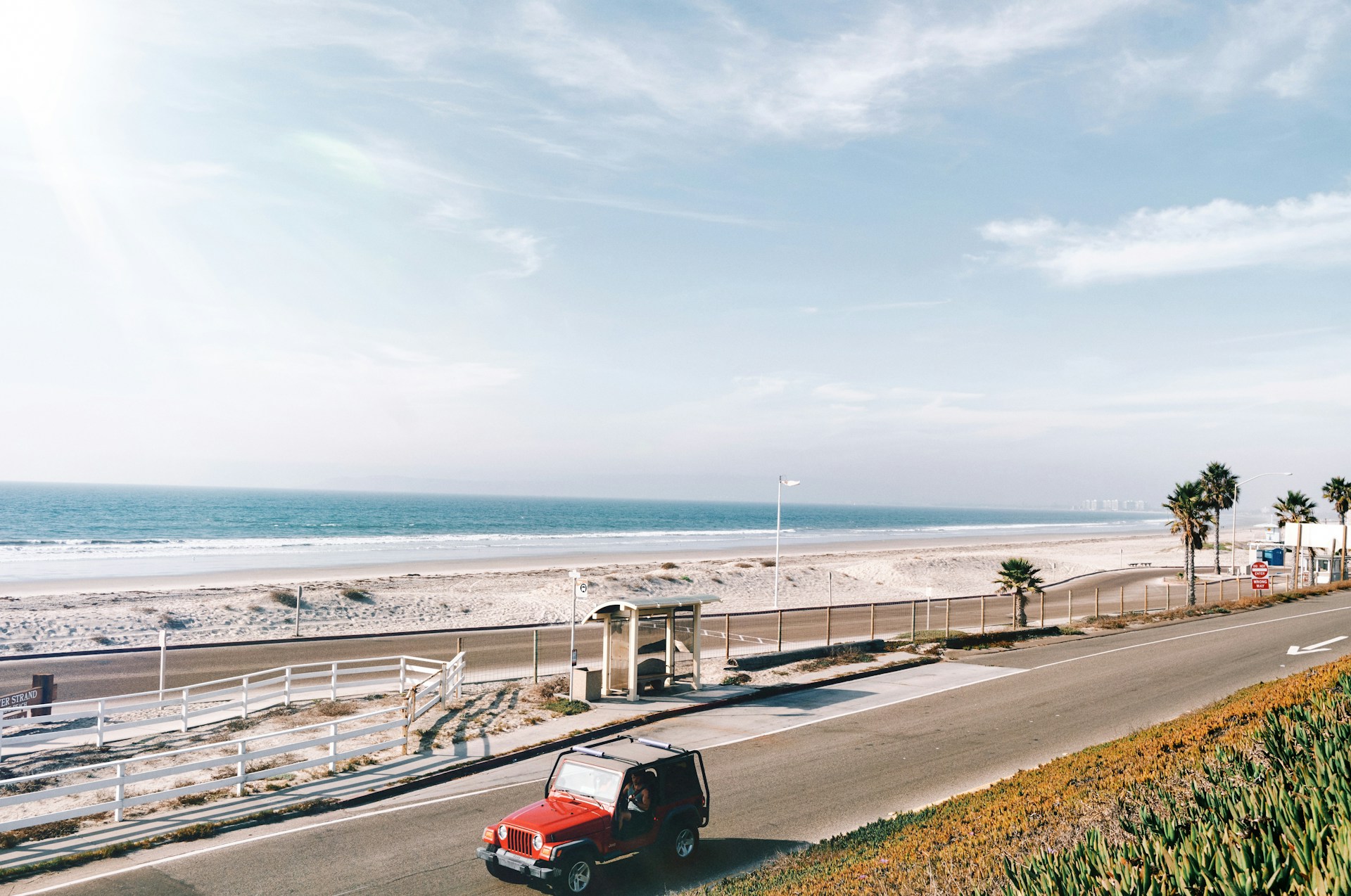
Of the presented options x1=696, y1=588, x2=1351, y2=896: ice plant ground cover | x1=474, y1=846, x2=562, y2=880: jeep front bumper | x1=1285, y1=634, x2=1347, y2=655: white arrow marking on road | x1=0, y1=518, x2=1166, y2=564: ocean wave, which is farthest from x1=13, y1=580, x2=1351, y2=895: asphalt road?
x1=0, y1=518, x2=1166, y2=564: ocean wave

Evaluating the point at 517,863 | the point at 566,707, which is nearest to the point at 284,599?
the point at 566,707

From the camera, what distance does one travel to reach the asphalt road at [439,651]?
26672mm

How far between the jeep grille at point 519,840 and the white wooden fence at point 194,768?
523 cm

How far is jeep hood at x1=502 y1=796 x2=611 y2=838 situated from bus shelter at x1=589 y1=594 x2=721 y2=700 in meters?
11.3

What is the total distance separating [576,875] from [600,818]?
0.74 meters

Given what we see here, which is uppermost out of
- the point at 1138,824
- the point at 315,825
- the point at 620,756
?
the point at 1138,824

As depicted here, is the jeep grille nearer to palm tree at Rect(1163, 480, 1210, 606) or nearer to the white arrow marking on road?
the white arrow marking on road

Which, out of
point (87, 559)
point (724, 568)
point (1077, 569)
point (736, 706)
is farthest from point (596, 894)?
point (87, 559)

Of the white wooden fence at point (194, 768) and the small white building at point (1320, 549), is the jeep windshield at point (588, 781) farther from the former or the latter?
the small white building at point (1320, 549)

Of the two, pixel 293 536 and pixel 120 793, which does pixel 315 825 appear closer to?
pixel 120 793

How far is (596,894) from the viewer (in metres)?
10.8

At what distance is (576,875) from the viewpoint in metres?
10.6

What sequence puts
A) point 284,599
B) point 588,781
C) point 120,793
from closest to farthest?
point 588,781
point 120,793
point 284,599

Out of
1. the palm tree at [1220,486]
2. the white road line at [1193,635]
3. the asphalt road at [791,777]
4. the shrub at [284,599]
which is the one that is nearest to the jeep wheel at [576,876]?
the asphalt road at [791,777]
